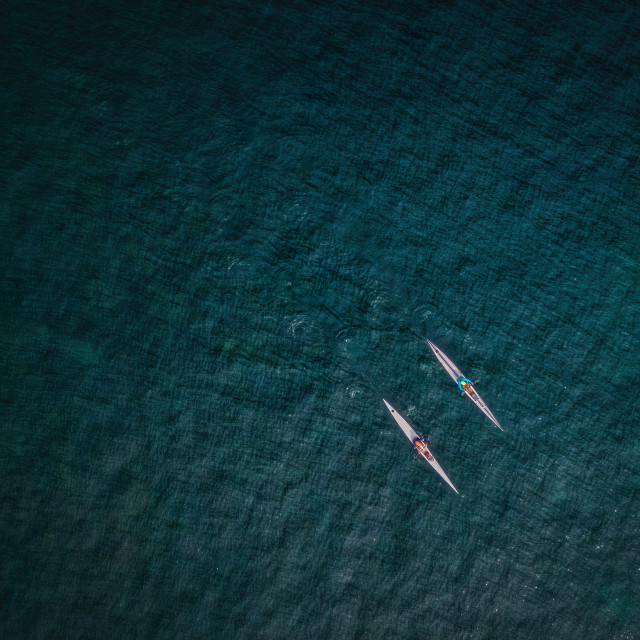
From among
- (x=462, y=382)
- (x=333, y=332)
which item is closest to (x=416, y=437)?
(x=462, y=382)

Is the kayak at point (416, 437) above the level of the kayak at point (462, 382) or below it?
below

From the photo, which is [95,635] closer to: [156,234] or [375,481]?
[375,481]

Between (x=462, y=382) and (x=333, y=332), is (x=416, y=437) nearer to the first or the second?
(x=462, y=382)

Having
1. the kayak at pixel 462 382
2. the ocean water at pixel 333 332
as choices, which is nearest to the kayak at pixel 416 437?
the ocean water at pixel 333 332

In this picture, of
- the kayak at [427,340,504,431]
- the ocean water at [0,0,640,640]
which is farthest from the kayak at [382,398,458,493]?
the kayak at [427,340,504,431]

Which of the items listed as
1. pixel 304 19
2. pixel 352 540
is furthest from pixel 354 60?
pixel 352 540

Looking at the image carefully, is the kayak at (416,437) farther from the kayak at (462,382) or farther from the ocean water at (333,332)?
the kayak at (462,382)
